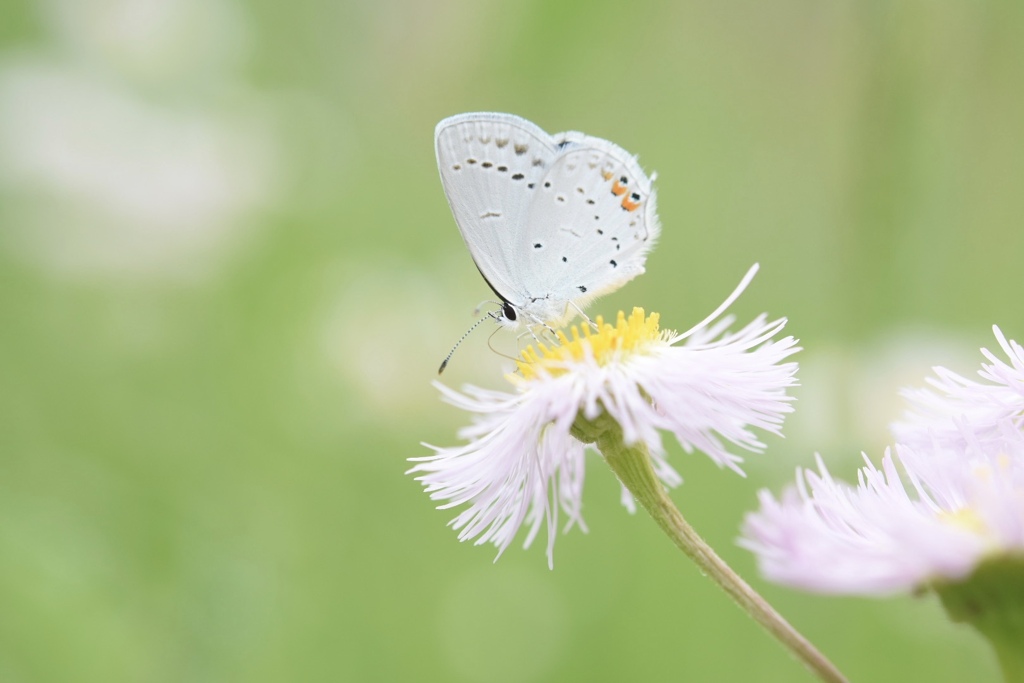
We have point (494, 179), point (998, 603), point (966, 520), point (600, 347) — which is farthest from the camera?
point (494, 179)

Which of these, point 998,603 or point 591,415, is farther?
point 591,415

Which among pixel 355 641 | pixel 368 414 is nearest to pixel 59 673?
pixel 355 641

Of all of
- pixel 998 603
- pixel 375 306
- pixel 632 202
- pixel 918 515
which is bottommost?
pixel 998 603

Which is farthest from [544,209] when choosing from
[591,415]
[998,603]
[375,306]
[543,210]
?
[375,306]

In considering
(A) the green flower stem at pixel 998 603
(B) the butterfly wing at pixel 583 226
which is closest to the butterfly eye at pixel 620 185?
(B) the butterfly wing at pixel 583 226

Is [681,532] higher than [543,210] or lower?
lower

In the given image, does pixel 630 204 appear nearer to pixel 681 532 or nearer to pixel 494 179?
pixel 494 179

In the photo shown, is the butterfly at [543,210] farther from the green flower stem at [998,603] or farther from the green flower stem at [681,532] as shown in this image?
the green flower stem at [998,603]

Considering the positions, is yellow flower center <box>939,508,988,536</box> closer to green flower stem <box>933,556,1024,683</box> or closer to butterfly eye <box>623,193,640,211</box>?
green flower stem <box>933,556,1024,683</box>
